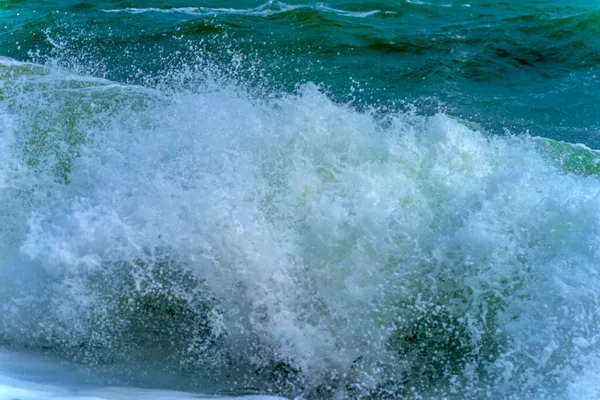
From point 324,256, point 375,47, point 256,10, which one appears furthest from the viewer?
point 256,10

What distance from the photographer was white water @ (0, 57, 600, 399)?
3.99 meters

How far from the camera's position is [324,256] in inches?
178

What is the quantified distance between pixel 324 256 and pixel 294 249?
23 centimetres

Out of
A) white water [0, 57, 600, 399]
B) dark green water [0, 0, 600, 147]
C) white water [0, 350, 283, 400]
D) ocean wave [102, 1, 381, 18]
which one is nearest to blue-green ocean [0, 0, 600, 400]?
white water [0, 57, 600, 399]

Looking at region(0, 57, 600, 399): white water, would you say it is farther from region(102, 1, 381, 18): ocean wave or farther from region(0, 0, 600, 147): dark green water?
region(102, 1, 381, 18): ocean wave

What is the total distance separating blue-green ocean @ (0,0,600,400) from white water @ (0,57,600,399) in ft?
0.05

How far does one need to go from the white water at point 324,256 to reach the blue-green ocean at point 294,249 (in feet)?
0.05

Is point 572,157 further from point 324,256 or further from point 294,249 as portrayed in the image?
point 294,249

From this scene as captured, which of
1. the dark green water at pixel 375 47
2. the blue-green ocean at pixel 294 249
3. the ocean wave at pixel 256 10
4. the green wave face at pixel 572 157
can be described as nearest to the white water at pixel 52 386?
the blue-green ocean at pixel 294 249

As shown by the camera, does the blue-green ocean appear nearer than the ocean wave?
Yes

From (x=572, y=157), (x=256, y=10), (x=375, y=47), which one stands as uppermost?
(x=256, y=10)

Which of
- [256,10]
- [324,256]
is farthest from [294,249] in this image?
[256,10]

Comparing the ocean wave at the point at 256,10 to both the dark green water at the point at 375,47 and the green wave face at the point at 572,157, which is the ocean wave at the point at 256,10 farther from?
the green wave face at the point at 572,157

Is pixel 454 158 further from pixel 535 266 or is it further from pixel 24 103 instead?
pixel 24 103
